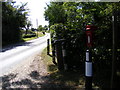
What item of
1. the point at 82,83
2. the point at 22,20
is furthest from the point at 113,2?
the point at 22,20

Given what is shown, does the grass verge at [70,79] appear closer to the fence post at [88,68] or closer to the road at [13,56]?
the fence post at [88,68]

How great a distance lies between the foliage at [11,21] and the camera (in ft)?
76.4

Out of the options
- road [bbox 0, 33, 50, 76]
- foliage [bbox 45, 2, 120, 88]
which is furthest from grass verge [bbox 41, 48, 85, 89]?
road [bbox 0, 33, 50, 76]

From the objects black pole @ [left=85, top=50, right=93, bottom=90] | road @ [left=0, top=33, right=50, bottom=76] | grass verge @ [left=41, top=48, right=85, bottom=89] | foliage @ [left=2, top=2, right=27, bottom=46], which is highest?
foliage @ [left=2, top=2, right=27, bottom=46]

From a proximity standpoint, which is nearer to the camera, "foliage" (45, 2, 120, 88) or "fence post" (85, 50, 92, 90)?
"fence post" (85, 50, 92, 90)

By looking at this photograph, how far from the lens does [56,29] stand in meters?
5.11

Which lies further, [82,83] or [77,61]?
[77,61]

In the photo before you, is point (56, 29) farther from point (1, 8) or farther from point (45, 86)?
point (1, 8)

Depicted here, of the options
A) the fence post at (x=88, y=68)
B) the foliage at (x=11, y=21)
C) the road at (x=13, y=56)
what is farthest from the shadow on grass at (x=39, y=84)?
the foliage at (x=11, y=21)

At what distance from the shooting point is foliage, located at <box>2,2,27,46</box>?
2330 cm

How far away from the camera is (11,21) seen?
24.7m

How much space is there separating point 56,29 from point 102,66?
213cm

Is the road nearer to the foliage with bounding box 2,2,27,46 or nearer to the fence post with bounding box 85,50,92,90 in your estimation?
the fence post with bounding box 85,50,92,90

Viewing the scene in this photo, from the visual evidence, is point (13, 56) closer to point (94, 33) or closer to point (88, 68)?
point (94, 33)
